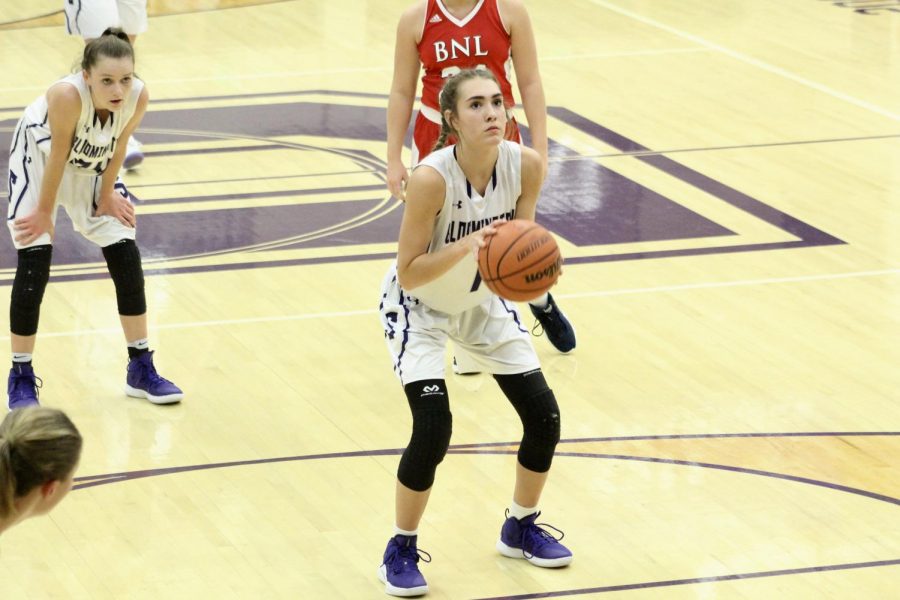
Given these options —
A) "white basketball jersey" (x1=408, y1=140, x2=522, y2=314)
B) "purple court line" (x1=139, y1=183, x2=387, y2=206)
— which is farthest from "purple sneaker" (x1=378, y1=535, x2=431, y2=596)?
"purple court line" (x1=139, y1=183, x2=387, y2=206)

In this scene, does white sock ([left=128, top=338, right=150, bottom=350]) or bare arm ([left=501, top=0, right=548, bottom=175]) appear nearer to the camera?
bare arm ([left=501, top=0, right=548, bottom=175])

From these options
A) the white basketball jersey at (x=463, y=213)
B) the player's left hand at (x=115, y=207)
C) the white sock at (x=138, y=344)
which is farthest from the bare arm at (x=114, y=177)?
the white basketball jersey at (x=463, y=213)

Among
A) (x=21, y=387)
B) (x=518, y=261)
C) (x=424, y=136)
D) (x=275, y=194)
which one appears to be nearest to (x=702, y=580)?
(x=518, y=261)

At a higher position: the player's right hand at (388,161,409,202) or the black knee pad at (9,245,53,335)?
the player's right hand at (388,161,409,202)

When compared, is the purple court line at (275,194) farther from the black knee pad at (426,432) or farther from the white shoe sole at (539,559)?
the black knee pad at (426,432)

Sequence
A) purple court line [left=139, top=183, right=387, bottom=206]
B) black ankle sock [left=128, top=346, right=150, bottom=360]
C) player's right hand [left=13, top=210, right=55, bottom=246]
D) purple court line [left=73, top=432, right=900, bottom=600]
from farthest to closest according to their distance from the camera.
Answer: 1. purple court line [left=139, top=183, right=387, bottom=206]
2. black ankle sock [left=128, top=346, right=150, bottom=360]
3. player's right hand [left=13, top=210, right=55, bottom=246]
4. purple court line [left=73, top=432, right=900, bottom=600]

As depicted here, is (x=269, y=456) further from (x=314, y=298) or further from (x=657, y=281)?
(x=657, y=281)

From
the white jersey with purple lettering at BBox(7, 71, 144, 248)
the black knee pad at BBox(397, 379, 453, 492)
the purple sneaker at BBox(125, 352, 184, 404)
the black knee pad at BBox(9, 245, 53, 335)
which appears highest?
the white jersey with purple lettering at BBox(7, 71, 144, 248)

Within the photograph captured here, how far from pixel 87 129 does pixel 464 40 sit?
1.45 meters

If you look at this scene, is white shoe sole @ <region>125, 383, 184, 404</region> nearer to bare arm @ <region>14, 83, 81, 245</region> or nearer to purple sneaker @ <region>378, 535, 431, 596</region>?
bare arm @ <region>14, 83, 81, 245</region>

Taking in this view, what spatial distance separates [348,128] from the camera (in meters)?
10.6

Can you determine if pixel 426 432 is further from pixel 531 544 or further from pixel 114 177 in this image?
pixel 114 177

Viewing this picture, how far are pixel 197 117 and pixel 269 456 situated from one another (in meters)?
5.34

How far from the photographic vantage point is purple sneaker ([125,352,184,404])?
634cm
